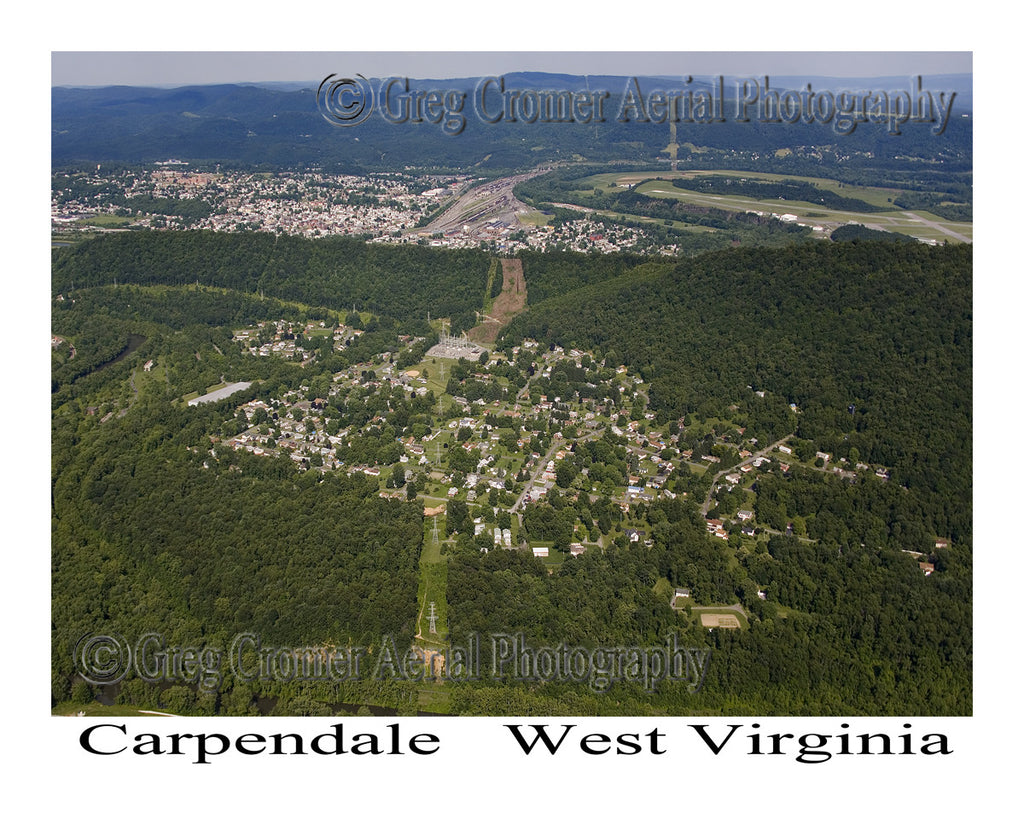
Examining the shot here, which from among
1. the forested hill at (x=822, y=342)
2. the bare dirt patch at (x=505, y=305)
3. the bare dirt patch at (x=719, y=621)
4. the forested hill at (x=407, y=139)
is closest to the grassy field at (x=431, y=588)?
the bare dirt patch at (x=719, y=621)

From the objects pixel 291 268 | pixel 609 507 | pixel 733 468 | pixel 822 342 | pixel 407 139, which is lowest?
pixel 609 507

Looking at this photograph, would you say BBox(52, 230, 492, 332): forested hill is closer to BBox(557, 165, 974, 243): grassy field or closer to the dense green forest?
the dense green forest

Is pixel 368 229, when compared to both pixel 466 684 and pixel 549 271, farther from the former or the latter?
pixel 466 684

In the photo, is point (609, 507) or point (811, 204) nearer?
point (609, 507)

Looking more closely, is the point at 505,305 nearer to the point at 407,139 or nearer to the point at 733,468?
the point at 733,468

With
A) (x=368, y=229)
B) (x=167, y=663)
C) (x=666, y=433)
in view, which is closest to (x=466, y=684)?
(x=167, y=663)

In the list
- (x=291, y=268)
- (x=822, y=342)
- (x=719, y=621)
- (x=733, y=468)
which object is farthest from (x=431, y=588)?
(x=291, y=268)
